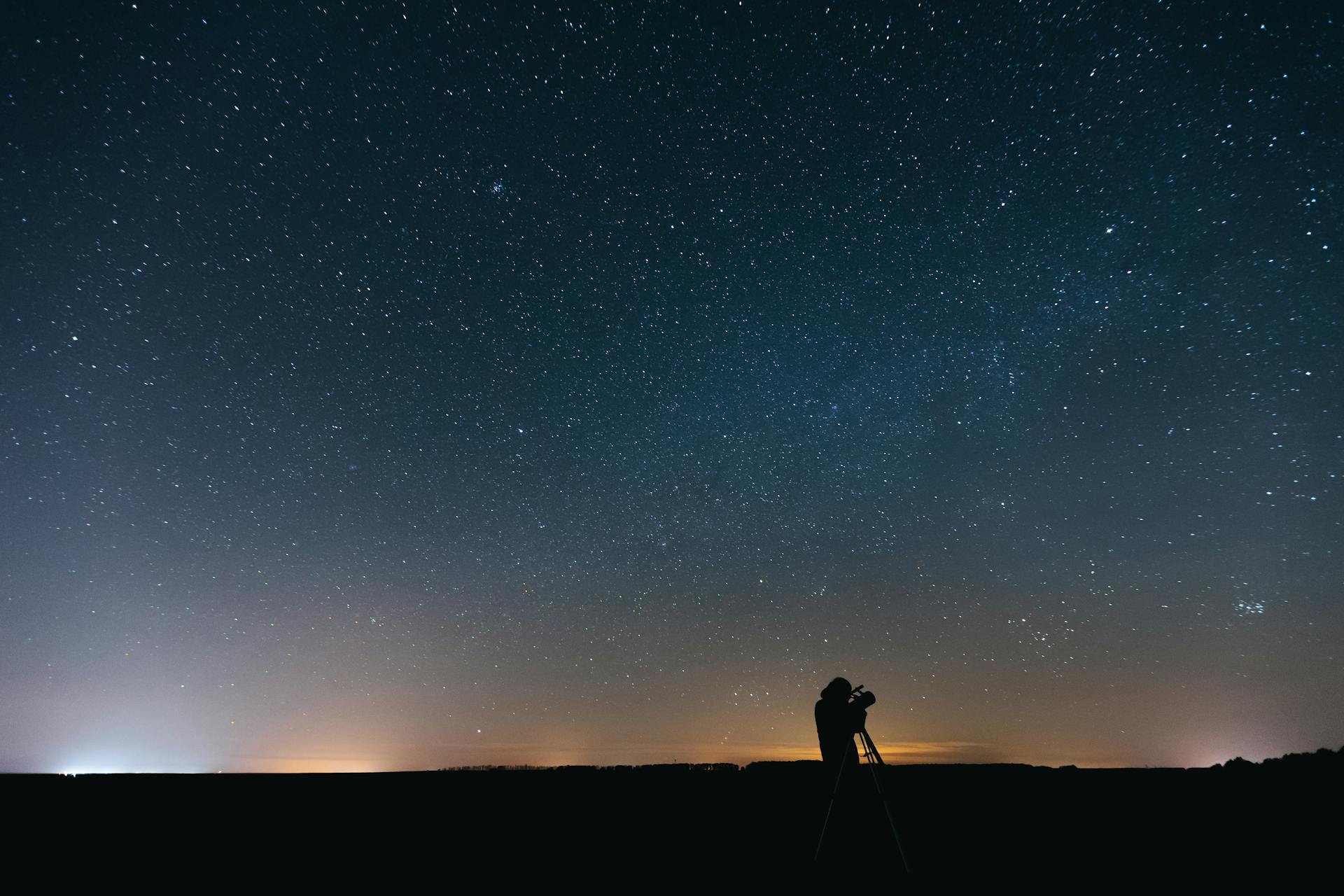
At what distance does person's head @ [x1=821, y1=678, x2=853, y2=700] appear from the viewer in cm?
510

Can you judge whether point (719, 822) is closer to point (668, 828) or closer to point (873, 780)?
point (668, 828)

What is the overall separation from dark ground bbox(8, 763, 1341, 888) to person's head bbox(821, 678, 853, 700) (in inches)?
27.7

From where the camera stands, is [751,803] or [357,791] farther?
[357,791]

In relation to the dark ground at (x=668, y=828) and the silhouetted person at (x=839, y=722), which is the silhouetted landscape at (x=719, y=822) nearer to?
the dark ground at (x=668, y=828)

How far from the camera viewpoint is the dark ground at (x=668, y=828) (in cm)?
488

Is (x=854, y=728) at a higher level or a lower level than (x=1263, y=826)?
higher

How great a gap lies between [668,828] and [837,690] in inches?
111

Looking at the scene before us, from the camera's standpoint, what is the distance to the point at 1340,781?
8.68 m

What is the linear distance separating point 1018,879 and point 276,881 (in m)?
5.56

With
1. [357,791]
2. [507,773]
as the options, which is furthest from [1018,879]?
[507,773]

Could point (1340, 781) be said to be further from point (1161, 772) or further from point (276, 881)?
point (276, 881)

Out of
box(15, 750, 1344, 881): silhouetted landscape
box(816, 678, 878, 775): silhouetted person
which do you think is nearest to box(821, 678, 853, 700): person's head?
box(816, 678, 878, 775): silhouetted person

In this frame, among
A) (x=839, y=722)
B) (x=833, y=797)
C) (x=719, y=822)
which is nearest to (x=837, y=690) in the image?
(x=839, y=722)

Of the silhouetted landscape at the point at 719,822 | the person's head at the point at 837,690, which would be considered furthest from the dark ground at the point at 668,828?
the person's head at the point at 837,690
